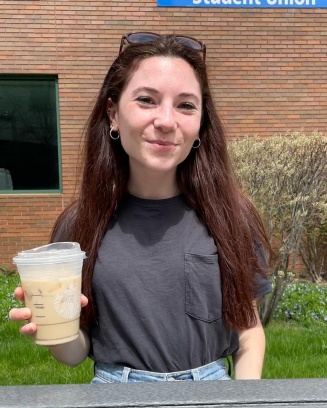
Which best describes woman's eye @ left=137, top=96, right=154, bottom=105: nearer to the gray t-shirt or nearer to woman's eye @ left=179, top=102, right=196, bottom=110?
woman's eye @ left=179, top=102, right=196, bottom=110

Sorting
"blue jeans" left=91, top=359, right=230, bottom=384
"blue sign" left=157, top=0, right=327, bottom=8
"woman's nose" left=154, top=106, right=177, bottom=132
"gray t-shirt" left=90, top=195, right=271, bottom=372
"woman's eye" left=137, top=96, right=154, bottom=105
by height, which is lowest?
"blue jeans" left=91, top=359, right=230, bottom=384

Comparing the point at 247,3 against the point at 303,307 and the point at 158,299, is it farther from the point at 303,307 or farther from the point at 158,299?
the point at 158,299

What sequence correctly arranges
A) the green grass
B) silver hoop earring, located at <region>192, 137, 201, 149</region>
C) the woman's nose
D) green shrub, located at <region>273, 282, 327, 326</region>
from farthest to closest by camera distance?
1. green shrub, located at <region>273, 282, 327, 326</region>
2. the green grass
3. silver hoop earring, located at <region>192, 137, 201, 149</region>
4. the woman's nose

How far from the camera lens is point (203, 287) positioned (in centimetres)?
160

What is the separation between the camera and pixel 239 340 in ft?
5.66

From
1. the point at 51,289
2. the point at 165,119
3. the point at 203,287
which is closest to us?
the point at 51,289

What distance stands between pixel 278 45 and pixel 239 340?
7343mm

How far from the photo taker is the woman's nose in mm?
1479

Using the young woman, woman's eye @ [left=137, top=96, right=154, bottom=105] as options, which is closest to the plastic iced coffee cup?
the young woman

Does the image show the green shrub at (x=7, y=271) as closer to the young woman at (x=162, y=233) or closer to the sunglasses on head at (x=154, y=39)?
the young woman at (x=162, y=233)

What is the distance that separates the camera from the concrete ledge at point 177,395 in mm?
1003

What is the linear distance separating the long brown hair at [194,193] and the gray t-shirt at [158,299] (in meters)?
0.04

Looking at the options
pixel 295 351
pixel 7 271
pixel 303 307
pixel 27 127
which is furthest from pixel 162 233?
pixel 27 127

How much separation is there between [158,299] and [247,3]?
7477mm
